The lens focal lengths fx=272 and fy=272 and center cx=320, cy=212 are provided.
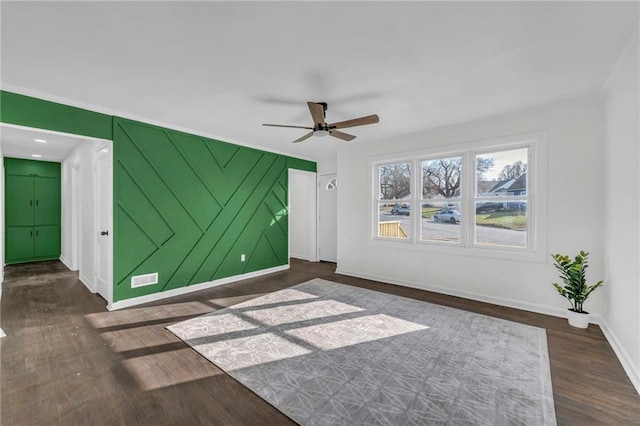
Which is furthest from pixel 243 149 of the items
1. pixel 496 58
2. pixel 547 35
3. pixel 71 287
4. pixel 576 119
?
pixel 576 119

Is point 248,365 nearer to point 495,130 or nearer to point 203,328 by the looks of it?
point 203,328

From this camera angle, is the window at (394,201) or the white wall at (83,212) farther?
→ the window at (394,201)

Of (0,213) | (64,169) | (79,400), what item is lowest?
(79,400)

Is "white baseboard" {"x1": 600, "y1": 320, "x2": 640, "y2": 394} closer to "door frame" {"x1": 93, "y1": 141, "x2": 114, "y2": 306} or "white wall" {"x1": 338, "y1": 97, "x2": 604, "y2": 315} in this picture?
"white wall" {"x1": 338, "y1": 97, "x2": 604, "y2": 315}

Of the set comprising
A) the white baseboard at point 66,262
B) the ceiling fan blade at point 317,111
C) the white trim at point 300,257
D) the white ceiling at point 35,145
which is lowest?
the white trim at point 300,257

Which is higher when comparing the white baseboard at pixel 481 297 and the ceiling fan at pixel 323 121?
the ceiling fan at pixel 323 121

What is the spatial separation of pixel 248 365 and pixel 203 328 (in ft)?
3.08

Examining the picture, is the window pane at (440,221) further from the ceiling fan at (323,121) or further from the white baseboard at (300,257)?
the white baseboard at (300,257)

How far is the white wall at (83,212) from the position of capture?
428 cm

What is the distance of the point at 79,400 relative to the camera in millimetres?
1850

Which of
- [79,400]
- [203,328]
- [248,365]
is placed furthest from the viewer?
[203,328]

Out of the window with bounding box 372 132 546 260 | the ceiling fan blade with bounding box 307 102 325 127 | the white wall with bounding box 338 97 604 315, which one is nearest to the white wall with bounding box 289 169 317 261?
the window with bounding box 372 132 546 260

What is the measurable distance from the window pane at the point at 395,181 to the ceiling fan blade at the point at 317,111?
228 cm

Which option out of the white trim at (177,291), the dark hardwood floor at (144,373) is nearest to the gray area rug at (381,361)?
the dark hardwood floor at (144,373)
